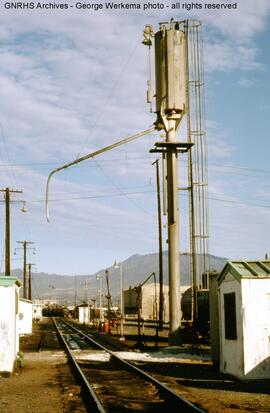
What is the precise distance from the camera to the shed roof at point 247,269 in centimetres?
1656

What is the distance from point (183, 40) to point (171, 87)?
2935 millimetres

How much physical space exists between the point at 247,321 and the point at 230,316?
1434mm

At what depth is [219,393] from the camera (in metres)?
13.8

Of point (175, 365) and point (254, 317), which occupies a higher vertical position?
point (254, 317)

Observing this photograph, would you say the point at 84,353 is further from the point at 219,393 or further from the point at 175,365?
the point at 219,393

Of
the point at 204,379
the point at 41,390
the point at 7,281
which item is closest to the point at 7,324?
the point at 7,281

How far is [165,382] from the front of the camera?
50.6ft

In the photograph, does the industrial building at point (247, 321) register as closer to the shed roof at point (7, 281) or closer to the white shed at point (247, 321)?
the white shed at point (247, 321)

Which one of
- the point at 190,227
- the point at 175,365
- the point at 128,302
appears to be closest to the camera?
the point at 175,365

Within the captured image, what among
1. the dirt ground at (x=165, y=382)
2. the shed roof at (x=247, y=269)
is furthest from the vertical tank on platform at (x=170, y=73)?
the dirt ground at (x=165, y=382)

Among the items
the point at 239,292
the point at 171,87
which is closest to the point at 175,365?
the point at 239,292

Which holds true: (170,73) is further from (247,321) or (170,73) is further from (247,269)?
(247,321)

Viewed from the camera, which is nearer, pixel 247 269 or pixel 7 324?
pixel 247 269

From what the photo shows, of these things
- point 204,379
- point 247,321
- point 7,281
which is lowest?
point 204,379
